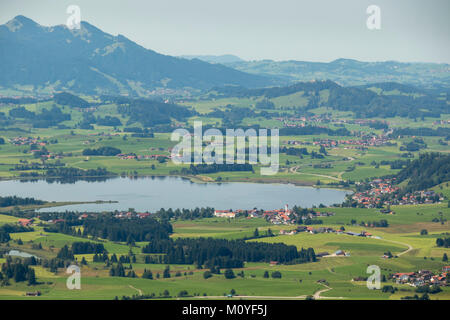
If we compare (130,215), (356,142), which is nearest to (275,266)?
(130,215)

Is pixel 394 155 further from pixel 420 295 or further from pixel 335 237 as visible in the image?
pixel 420 295

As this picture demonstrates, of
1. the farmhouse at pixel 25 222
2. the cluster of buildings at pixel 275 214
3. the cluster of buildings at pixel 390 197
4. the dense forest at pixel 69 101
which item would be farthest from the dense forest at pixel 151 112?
the farmhouse at pixel 25 222

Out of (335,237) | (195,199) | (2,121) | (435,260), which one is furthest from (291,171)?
(2,121)

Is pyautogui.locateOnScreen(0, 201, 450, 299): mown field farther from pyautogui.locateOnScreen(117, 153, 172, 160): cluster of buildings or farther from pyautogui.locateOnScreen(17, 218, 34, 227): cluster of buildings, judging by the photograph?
pyautogui.locateOnScreen(117, 153, 172, 160): cluster of buildings

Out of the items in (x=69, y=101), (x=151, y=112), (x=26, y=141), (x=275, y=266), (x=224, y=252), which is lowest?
(x=275, y=266)

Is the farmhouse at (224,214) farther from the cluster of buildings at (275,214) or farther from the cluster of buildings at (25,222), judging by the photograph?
the cluster of buildings at (25,222)

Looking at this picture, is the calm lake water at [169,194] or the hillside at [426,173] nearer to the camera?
the calm lake water at [169,194]

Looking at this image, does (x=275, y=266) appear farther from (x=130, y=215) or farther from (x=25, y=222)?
(x=25, y=222)
